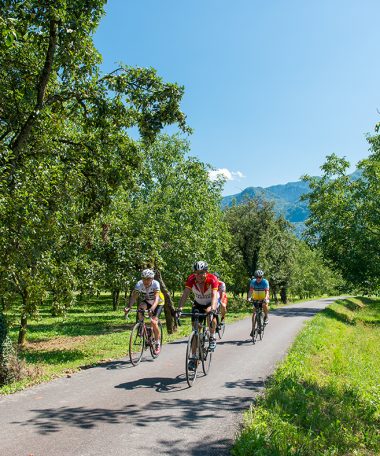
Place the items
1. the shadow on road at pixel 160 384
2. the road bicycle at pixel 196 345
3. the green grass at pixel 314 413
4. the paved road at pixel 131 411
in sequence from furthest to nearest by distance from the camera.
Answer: the road bicycle at pixel 196 345
the shadow on road at pixel 160 384
the green grass at pixel 314 413
the paved road at pixel 131 411

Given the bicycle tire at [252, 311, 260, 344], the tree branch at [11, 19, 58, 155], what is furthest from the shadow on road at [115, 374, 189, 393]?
the tree branch at [11, 19, 58, 155]

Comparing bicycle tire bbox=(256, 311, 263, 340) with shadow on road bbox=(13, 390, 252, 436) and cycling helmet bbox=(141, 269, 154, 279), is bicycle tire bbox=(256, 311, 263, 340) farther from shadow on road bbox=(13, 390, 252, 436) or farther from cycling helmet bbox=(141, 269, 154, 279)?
shadow on road bbox=(13, 390, 252, 436)

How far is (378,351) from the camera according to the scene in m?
17.1

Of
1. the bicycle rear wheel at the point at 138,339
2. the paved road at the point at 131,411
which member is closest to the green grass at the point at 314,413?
the paved road at the point at 131,411

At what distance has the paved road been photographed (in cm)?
512

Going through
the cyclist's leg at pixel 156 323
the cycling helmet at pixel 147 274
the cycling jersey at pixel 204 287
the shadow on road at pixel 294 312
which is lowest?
the shadow on road at pixel 294 312

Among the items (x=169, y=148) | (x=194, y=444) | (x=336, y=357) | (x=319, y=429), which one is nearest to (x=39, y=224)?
(x=194, y=444)

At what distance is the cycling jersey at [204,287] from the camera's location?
918 centimetres

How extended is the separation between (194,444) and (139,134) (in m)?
9.44

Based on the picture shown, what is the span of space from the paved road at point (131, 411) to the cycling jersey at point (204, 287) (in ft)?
5.63

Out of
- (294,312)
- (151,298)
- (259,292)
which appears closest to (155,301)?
(151,298)

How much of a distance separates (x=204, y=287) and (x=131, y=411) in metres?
3.45

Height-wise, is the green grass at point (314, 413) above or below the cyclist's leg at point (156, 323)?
below

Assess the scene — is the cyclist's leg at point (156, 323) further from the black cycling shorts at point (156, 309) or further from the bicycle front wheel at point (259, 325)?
the bicycle front wheel at point (259, 325)
